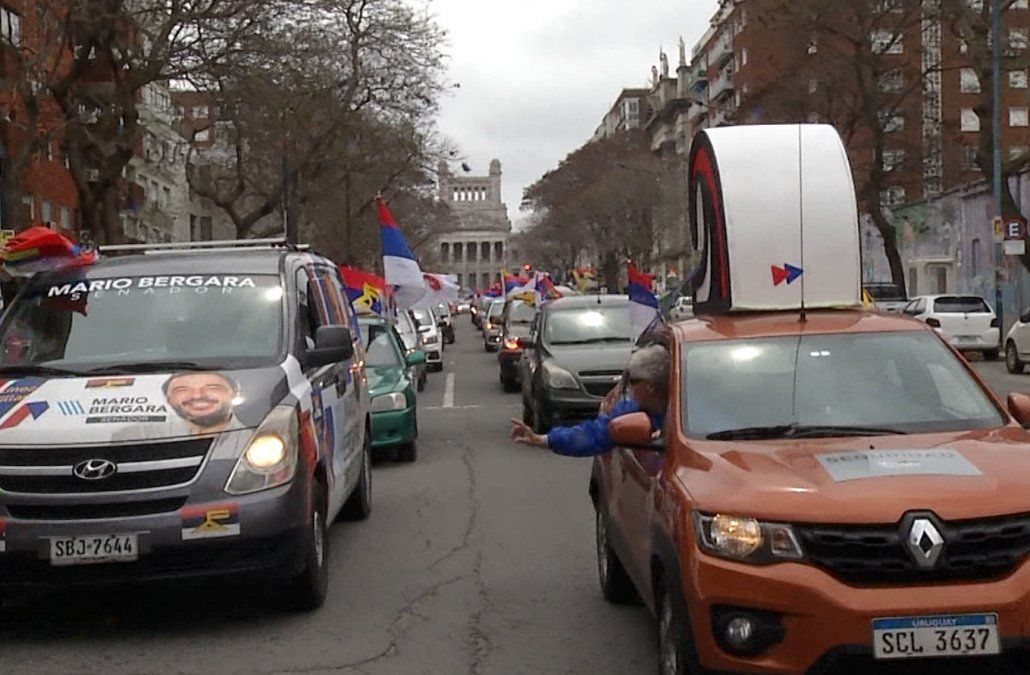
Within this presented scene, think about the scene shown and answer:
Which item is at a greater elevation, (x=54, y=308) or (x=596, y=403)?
(x=54, y=308)

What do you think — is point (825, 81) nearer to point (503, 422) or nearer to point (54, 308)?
point (503, 422)

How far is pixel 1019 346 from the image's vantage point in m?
26.6

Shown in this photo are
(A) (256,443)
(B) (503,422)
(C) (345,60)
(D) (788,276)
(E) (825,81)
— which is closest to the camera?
(A) (256,443)

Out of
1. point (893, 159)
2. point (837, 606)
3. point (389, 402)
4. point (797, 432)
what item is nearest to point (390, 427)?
point (389, 402)

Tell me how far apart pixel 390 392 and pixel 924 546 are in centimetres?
957

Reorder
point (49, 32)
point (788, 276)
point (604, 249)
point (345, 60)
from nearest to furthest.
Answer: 1. point (788, 276)
2. point (49, 32)
3. point (345, 60)
4. point (604, 249)

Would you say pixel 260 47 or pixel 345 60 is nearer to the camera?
pixel 260 47

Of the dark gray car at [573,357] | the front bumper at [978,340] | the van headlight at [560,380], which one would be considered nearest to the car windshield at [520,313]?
the front bumper at [978,340]

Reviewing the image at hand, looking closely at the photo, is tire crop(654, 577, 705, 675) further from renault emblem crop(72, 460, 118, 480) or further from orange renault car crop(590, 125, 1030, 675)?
renault emblem crop(72, 460, 118, 480)

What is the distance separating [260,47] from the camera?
25031mm

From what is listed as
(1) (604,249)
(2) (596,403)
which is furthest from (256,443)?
(1) (604,249)

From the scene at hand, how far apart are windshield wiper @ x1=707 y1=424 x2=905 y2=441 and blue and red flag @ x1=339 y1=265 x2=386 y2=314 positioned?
13.4 metres

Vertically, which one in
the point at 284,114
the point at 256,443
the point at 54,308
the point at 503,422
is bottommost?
the point at 503,422

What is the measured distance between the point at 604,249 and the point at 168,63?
184 ft
